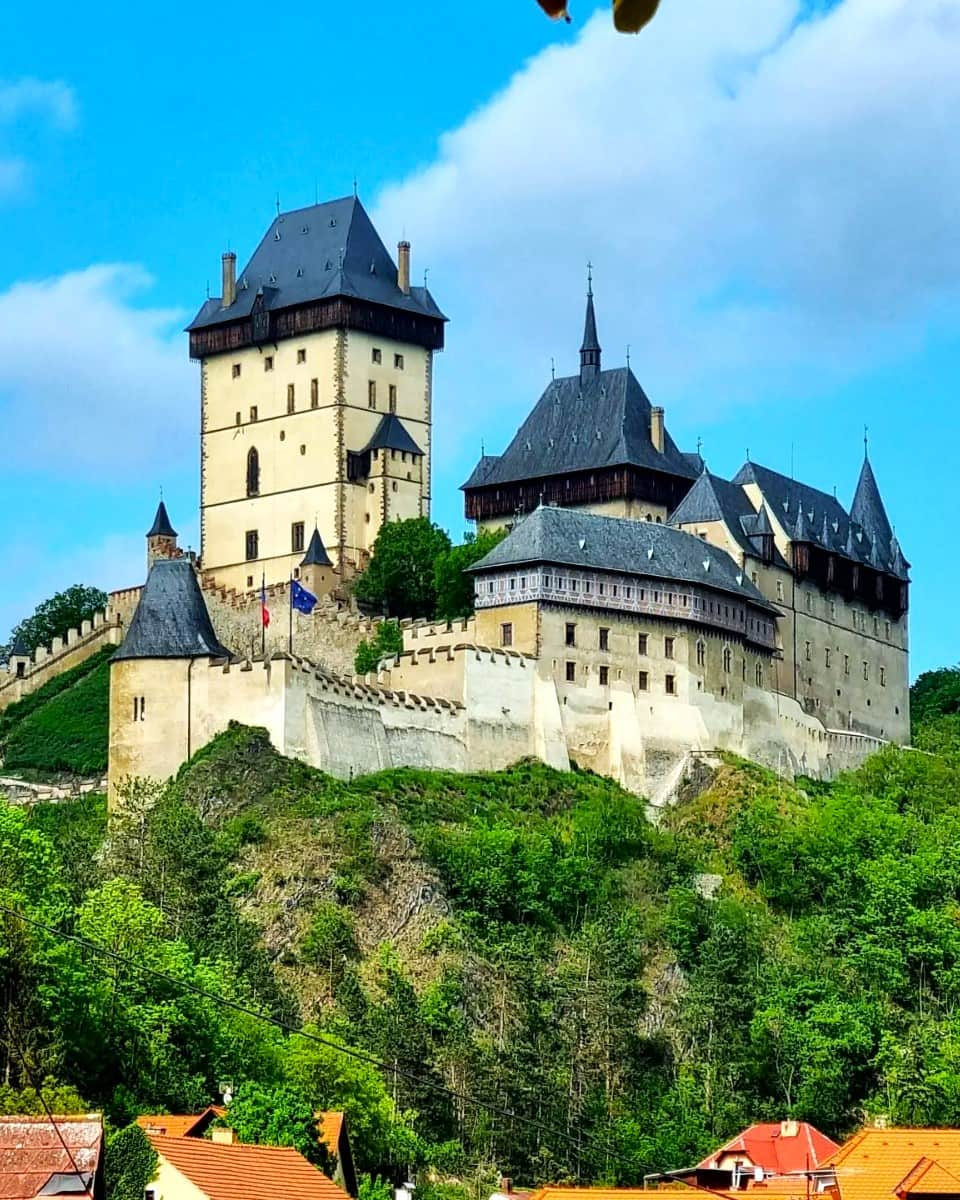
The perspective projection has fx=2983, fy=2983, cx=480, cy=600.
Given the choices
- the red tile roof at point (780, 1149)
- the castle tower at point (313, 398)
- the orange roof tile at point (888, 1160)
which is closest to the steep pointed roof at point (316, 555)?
the castle tower at point (313, 398)

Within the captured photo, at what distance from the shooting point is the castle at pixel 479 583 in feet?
282

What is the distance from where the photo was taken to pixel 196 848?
76.6 meters

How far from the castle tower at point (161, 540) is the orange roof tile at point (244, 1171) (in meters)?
63.3

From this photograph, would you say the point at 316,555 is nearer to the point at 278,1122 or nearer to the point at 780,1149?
the point at 780,1149

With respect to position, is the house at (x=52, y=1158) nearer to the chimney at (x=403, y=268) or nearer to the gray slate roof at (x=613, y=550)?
the gray slate roof at (x=613, y=550)

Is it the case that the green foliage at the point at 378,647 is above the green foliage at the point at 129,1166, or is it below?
above

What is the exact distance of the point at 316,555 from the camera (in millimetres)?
98812

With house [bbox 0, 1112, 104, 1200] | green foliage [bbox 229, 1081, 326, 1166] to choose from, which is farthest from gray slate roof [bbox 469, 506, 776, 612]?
house [bbox 0, 1112, 104, 1200]

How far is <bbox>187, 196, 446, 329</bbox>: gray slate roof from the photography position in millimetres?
104625

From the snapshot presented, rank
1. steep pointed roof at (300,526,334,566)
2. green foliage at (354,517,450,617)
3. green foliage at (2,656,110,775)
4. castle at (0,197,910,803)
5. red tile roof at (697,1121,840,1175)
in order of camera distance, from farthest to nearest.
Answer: green foliage at (2,656,110,775), steep pointed roof at (300,526,334,566), green foliage at (354,517,450,617), castle at (0,197,910,803), red tile roof at (697,1121,840,1175)

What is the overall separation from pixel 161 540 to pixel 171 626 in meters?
21.9

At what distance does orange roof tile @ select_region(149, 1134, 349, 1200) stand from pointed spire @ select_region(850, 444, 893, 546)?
67768 mm

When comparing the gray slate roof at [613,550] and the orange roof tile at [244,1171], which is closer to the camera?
the orange roof tile at [244,1171]

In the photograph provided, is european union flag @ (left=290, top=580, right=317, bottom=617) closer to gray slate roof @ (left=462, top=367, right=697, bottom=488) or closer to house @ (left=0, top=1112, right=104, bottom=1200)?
gray slate roof @ (left=462, top=367, right=697, bottom=488)
